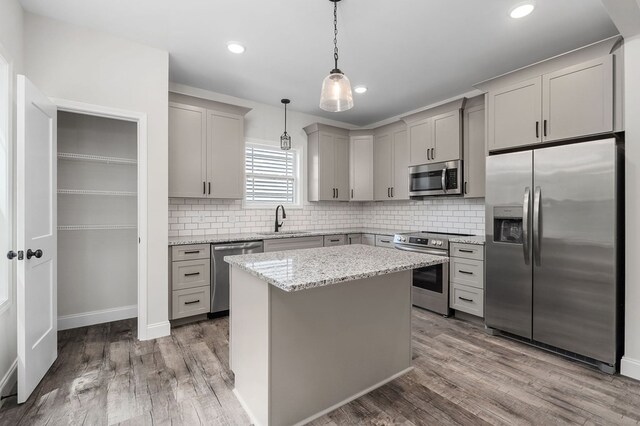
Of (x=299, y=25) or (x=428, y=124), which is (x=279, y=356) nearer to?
(x=299, y=25)

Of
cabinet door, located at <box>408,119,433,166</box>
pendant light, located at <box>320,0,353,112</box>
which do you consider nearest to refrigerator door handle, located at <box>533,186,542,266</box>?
cabinet door, located at <box>408,119,433,166</box>

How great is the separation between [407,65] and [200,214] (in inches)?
119

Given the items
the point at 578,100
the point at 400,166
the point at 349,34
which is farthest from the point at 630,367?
the point at 349,34

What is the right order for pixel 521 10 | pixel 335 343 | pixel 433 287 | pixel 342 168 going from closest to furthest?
pixel 335 343 < pixel 521 10 < pixel 433 287 < pixel 342 168

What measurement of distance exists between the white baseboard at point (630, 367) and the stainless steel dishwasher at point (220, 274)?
3470mm

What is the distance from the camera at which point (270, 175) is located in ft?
14.9

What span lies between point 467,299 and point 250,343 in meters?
2.56

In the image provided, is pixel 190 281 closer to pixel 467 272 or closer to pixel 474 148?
pixel 467 272

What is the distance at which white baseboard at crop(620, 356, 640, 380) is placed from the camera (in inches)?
87.0

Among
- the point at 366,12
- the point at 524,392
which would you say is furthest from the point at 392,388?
the point at 366,12

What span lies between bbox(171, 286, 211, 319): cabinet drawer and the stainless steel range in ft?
8.04

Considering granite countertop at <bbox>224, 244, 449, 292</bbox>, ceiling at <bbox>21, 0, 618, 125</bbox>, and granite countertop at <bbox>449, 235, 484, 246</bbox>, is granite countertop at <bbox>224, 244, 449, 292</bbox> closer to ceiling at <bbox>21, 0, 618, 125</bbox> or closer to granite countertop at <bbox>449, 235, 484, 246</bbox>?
granite countertop at <bbox>449, 235, 484, 246</bbox>

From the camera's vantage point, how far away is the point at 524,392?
6.81 feet

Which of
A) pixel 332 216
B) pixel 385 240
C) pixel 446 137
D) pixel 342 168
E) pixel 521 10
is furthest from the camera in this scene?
pixel 332 216
